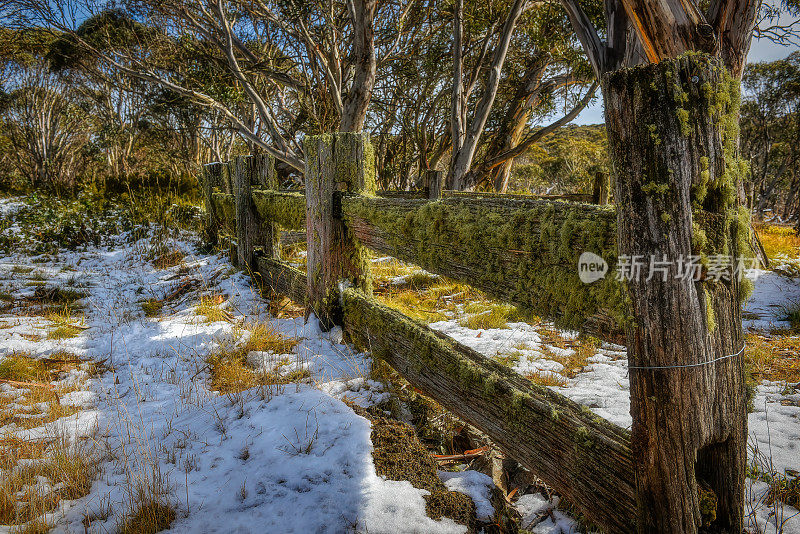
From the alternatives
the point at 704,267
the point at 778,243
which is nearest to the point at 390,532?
the point at 704,267

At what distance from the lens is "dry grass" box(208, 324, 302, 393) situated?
8.77 ft

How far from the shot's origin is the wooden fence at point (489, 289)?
132 cm

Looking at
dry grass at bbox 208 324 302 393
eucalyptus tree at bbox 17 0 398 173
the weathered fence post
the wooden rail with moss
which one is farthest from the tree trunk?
the wooden rail with moss

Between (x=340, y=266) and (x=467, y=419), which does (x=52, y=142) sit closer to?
(x=340, y=266)

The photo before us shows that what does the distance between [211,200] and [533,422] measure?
6939mm

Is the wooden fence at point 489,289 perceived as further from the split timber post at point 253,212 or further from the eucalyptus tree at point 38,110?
the eucalyptus tree at point 38,110

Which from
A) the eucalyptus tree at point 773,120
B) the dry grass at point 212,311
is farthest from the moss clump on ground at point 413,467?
the eucalyptus tree at point 773,120

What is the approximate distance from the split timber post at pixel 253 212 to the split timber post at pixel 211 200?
217 cm

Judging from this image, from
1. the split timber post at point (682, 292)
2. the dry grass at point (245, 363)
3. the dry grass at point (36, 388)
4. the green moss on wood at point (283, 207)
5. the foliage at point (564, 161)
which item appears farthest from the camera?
the foliage at point (564, 161)

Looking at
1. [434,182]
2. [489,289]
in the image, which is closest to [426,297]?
[434,182]

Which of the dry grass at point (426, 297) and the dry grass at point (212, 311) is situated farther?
the dry grass at point (426, 297)

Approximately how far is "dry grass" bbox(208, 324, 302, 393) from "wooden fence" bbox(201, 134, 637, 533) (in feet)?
1.40

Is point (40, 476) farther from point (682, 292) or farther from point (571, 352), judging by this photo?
point (571, 352)

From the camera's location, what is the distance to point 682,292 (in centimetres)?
109
